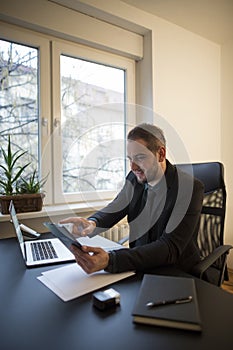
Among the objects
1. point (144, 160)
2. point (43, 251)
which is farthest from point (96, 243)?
point (144, 160)

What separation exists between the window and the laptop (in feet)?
2.06

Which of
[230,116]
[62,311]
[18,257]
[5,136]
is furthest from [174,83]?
[62,311]

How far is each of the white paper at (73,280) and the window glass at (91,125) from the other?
109 cm

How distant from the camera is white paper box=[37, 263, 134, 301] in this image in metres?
0.83

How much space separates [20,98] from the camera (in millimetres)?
1853

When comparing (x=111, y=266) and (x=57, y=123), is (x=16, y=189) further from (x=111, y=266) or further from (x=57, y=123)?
(x=111, y=266)

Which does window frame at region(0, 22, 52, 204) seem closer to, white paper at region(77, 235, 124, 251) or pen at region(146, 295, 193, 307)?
white paper at region(77, 235, 124, 251)

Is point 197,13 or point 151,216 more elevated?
point 197,13

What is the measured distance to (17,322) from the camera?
68 cm

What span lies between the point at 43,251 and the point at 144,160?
0.64m

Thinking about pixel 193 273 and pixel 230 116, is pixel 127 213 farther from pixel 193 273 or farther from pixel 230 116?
pixel 230 116

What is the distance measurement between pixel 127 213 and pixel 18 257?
656 mm

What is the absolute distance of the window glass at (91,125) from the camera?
2029mm

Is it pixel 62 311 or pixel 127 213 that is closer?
pixel 62 311
